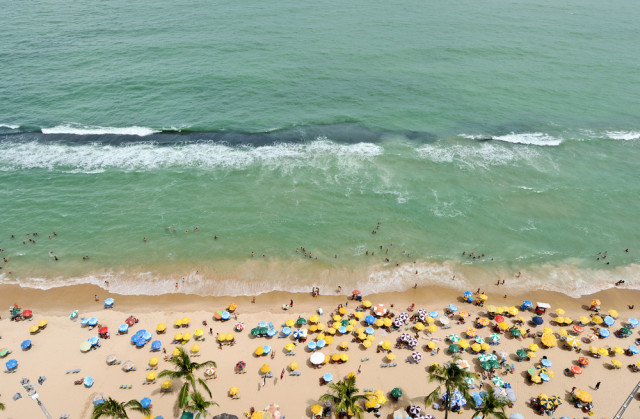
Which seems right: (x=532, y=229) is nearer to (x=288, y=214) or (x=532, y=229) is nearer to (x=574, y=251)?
(x=574, y=251)

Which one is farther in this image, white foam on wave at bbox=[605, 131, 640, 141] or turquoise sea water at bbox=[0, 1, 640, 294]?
white foam on wave at bbox=[605, 131, 640, 141]

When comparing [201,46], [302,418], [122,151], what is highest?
[201,46]

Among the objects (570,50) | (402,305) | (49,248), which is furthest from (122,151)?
(570,50)

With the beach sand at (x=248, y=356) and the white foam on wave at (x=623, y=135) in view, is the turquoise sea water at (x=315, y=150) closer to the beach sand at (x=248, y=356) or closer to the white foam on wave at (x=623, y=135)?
the white foam on wave at (x=623, y=135)

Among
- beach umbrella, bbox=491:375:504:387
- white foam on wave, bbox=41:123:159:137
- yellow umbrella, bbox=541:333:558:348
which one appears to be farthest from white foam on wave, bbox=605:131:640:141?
white foam on wave, bbox=41:123:159:137

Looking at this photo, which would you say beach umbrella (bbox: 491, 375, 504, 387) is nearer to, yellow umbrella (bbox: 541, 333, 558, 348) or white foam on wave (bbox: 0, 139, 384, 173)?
yellow umbrella (bbox: 541, 333, 558, 348)

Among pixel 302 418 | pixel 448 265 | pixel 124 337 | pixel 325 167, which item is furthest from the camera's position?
pixel 325 167

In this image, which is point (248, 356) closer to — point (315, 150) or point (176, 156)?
point (315, 150)
